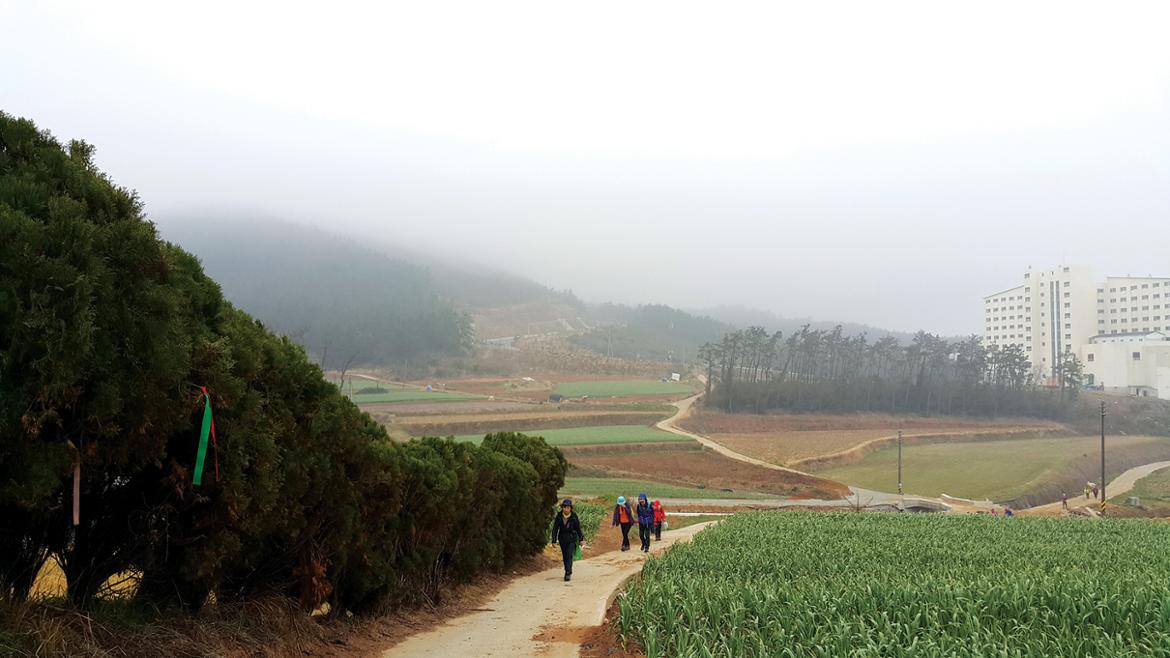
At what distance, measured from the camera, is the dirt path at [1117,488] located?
56531 millimetres

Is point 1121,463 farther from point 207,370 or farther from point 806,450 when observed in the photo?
point 207,370

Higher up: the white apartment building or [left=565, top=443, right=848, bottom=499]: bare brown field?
the white apartment building

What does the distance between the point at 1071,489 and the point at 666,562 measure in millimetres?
67008

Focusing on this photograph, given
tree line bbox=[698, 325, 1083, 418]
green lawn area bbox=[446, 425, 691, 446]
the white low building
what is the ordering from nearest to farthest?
green lawn area bbox=[446, 425, 691, 446], tree line bbox=[698, 325, 1083, 418], the white low building

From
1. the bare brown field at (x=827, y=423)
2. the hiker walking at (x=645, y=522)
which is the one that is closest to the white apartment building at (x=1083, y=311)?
the bare brown field at (x=827, y=423)

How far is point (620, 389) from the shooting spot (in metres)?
138

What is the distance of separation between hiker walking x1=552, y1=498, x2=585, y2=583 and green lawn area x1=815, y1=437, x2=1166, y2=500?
55.5m

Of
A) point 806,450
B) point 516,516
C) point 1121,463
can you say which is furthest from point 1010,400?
point 516,516

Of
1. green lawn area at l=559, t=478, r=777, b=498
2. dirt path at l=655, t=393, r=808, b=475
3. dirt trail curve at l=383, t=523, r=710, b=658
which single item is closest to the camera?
dirt trail curve at l=383, t=523, r=710, b=658

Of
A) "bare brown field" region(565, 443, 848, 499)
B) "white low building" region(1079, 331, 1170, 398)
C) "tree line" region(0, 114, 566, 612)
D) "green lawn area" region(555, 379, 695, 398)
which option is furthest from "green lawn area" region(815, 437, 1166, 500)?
"white low building" region(1079, 331, 1170, 398)

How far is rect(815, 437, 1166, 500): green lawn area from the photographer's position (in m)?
65.1

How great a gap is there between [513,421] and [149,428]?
85.2 m

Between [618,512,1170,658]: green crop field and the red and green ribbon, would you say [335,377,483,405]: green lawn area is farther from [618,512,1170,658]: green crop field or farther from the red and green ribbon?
the red and green ribbon

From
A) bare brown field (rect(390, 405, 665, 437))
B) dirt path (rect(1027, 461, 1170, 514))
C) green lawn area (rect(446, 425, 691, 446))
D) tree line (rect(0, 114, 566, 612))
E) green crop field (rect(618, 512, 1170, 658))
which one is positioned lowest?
dirt path (rect(1027, 461, 1170, 514))
